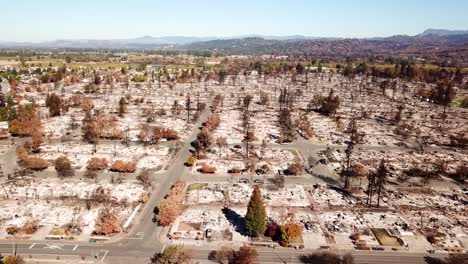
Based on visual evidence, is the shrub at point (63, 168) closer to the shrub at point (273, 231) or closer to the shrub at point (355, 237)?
the shrub at point (273, 231)

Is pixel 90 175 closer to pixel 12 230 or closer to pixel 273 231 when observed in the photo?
pixel 12 230

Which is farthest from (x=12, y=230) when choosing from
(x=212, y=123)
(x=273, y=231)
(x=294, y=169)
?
(x=212, y=123)

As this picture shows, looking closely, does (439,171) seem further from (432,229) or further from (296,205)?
(296,205)

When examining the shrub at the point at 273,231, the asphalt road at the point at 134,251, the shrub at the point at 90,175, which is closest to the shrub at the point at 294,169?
the shrub at the point at 273,231

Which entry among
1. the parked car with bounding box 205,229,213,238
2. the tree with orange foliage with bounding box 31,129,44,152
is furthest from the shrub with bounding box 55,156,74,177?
the parked car with bounding box 205,229,213,238

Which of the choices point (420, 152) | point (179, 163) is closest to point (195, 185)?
point (179, 163)

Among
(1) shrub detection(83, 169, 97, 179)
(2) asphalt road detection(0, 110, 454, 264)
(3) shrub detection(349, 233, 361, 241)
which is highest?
(1) shrub detection(83, 169, 97, 179)

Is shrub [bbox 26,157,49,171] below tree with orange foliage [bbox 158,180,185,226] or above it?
above

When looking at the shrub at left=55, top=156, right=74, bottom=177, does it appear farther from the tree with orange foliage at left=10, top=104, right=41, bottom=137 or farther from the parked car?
the parked car
